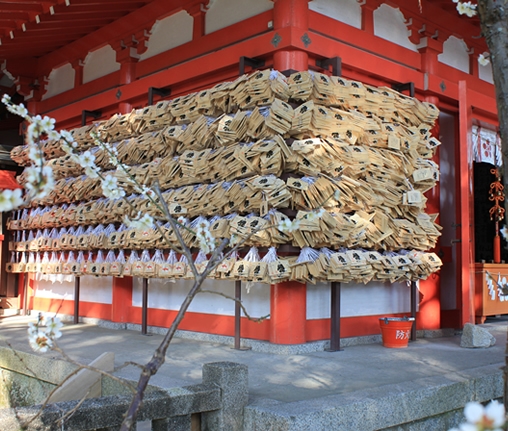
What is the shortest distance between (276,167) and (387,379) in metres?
2.27

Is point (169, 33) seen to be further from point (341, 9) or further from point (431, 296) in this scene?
point (431, 296)

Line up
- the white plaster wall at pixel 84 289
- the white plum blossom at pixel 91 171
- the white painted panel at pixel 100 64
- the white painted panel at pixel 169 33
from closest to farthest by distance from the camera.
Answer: the white plum blossom at pixel 91 171, the white painted panel at pixel 169 33, the white plaster wall at pixel 84 289, the white painted panel at pixel 100 64

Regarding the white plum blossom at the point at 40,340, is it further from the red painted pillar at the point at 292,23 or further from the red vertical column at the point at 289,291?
the red painted pillar at the point at 292,23

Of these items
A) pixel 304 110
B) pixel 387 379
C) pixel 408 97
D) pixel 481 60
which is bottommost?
pixel 387 379

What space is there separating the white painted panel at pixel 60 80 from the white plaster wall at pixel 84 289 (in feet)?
11.0

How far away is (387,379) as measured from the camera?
4984mm

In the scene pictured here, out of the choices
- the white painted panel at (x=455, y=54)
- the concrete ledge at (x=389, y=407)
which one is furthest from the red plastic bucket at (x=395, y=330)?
the white painted panel at (x=455, y=54)

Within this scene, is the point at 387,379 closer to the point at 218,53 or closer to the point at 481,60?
the point at 481,60

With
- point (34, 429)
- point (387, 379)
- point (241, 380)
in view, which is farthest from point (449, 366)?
point (34, 429)

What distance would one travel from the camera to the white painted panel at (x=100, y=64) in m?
9.35

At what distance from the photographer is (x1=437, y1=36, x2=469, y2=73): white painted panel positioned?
8.56 meters

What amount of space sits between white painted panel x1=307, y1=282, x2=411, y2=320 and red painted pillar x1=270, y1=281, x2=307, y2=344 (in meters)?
0.27

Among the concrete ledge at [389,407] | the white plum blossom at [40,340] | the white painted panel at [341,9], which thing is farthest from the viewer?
the white painted panel at [341,9]

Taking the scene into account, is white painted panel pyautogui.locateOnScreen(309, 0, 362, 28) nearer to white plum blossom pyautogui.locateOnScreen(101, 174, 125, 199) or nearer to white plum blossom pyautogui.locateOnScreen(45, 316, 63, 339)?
white plum blossom pyautogui.locateOnScreen(101, 174, 125, 199)
